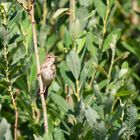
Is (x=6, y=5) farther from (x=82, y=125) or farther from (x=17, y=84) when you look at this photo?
(x=82, y=125)

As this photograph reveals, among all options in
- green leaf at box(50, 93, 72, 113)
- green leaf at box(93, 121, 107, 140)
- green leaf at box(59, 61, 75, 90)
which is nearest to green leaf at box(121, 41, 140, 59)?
green leaf at box(59, 61, 75, 90)

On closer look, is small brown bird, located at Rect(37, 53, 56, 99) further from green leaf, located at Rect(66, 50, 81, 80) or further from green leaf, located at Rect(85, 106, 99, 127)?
green leaf, located at Rect(85, 106, 99, 127)

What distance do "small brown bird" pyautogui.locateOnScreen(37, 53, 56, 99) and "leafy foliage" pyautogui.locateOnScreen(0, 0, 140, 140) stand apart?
0.16 feet

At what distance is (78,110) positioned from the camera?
286 cm

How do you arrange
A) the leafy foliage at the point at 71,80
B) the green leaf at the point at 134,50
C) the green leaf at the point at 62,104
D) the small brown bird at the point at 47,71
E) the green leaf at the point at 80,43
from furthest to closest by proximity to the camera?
1. the green leaf at the point at 134,50
2. the small brown bird at the point at 47,71
3. the green leaf at the point at 80,43
4. the green leaf at the point at 62,104
5. the leafy foliage at the point at 71,80

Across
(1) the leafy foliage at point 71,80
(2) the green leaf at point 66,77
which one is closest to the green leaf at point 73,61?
(1) the leafy foliage at point 71,80

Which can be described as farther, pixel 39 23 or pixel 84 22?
pixel 39 23

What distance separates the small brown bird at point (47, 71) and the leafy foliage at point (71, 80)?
0.16 ft

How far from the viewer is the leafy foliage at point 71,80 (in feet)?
9.04

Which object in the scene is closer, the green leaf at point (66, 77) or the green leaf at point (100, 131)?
the green leaf at point (100, 131)

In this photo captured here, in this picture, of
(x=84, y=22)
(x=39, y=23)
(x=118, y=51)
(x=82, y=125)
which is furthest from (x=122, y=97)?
(x=118, y=51)

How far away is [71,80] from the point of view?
3205 mm

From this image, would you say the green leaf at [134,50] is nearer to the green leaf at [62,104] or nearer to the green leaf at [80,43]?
the green leaf at [80,43]

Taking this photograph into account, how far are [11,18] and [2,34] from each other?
0.18 meters
